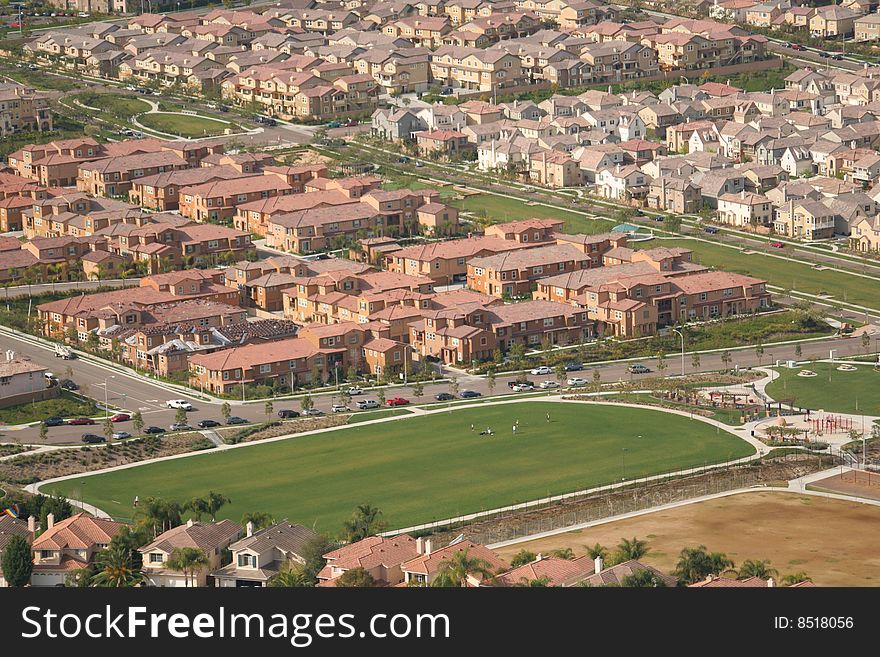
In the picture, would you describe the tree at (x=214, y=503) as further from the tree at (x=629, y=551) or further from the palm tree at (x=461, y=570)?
the tree at (x=629, y=551)

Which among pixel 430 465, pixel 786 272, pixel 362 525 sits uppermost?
pixel 362 525

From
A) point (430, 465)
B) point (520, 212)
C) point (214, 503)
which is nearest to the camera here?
point (214, 503)

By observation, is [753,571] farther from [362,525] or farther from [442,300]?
[442,300]

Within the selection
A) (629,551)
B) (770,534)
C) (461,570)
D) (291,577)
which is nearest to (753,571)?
(629,551)

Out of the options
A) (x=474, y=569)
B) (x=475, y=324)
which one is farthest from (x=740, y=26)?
(x=474, y=569)

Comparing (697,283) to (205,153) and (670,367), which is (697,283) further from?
(205,153)

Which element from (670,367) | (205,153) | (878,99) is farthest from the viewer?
(878,99)

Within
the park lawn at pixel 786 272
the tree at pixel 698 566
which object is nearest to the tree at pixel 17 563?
the tree at pixel 698 566
